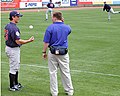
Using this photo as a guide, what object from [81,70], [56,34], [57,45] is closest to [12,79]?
[57,45]

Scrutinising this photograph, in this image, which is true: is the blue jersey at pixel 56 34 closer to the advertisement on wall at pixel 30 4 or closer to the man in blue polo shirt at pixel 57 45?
the man in blue polo shirt at pixel 57 45

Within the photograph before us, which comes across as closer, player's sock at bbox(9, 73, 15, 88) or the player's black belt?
the player's black belt

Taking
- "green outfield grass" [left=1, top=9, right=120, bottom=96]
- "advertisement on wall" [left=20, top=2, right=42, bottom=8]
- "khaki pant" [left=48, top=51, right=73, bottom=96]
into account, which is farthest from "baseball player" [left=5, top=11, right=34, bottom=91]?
"advertisement on wall" [left=20, top=2, right=42, bottom=8]

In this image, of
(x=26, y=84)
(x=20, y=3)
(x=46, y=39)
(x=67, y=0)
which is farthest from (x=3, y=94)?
(x=67, y=0)

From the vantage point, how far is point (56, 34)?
7.90 m

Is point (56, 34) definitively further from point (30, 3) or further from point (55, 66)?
point (30, 3)

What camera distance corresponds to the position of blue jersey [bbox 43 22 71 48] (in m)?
7.87

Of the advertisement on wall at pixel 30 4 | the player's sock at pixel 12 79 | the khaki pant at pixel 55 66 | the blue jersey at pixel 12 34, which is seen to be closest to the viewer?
the khaki pant at pixel 55 66

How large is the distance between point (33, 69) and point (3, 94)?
2835 millimetres

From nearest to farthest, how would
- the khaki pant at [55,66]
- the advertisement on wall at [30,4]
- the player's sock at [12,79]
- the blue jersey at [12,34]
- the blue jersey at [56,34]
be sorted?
the blue jersey at [56,34]
the khaki pant at [55,66]
the blue jersey at [12,34]
the player's sock at [12,79]
the advertisement on wall at [30,4]

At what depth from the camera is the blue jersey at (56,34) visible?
7.87 meters

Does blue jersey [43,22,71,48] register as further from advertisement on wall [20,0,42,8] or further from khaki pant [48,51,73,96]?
advertisement on wall [20,0,42,8]

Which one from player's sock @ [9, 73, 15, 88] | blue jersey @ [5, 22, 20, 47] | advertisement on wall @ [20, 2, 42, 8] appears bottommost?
advertisement on wall @ [20, 2, 42, 8]

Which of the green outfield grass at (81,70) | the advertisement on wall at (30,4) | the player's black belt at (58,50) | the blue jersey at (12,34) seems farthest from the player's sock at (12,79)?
the advertisement on wall at (30,4)
